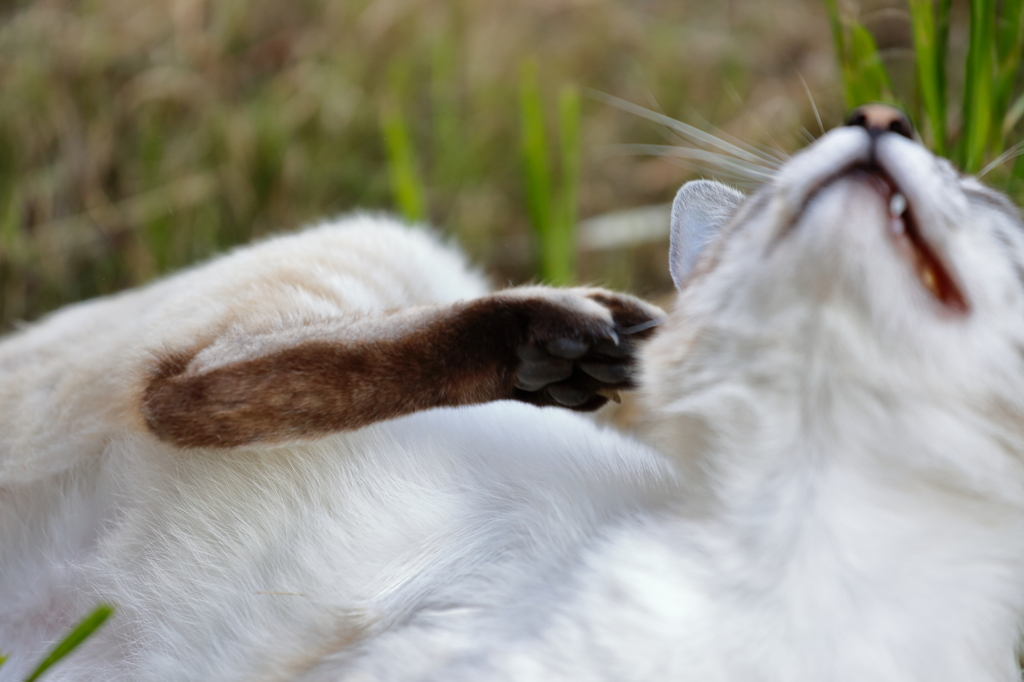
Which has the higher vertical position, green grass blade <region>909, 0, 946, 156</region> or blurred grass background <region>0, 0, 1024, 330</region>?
green grass blade <region>909, 0, 946, 156</region>

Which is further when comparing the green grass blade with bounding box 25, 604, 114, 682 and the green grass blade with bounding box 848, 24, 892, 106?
the green grass blade with bounding box 848, 24, 892, 106

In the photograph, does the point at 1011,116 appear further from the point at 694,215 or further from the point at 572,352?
the point at 572,352

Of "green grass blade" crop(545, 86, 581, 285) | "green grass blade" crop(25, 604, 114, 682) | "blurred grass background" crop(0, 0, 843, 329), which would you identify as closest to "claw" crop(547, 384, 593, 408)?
"green grass blade" crop(25, 604, 114, 682)

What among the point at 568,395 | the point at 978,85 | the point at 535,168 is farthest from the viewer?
the point at 535,168

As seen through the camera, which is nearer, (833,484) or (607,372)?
(833,484)

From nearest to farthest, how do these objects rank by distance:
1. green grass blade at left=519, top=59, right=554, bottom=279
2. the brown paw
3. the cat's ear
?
1. the brown paw
2. the cat's ear
3. green grass blade at left=519, top=59, right=554, bottom=279

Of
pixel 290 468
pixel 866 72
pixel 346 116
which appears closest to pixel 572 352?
pixel 290 468

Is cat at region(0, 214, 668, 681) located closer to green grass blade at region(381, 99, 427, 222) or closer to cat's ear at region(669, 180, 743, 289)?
cat's ear at region(669, 180, 743, 289)
